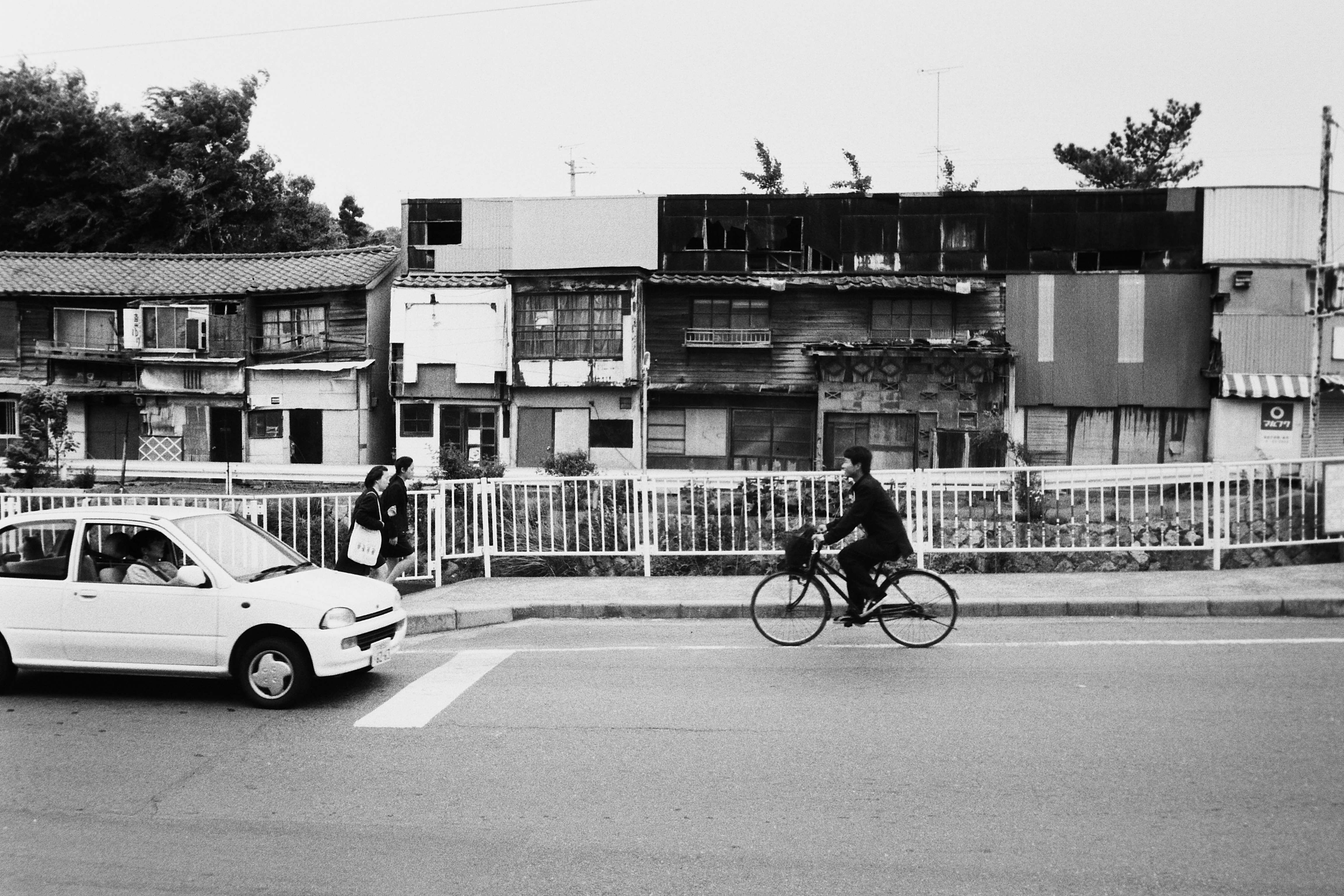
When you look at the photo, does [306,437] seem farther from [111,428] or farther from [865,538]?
[865,538]

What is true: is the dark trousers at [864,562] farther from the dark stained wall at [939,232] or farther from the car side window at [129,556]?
the dark stained wall at [939,232]

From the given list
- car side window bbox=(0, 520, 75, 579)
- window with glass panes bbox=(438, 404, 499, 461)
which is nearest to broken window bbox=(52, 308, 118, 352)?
window with glass panes bbox=(438, 404, 499, 461)

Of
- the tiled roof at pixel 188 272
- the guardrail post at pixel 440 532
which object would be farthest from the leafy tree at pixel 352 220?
the guardrail post at pixel 440 532

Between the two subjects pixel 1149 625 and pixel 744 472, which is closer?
pixel 1149 625

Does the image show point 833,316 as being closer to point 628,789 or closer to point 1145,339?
point 1145,339

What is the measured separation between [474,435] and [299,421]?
5.71 metres

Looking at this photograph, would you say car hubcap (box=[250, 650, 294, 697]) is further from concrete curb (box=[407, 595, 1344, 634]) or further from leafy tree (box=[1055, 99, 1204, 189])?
leafy tree (box=[1055, 99, 1204, 189])

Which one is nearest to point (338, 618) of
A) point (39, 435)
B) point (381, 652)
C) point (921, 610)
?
point (381, 652)

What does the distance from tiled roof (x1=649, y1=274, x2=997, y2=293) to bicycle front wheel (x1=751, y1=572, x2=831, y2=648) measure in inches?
831

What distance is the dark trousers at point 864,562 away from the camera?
29.7ft

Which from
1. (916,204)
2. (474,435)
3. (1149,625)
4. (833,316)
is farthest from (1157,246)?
(1149,625)

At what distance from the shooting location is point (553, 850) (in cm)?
478

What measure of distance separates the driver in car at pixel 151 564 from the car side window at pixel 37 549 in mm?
450

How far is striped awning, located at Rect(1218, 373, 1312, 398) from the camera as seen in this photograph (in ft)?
90.9
